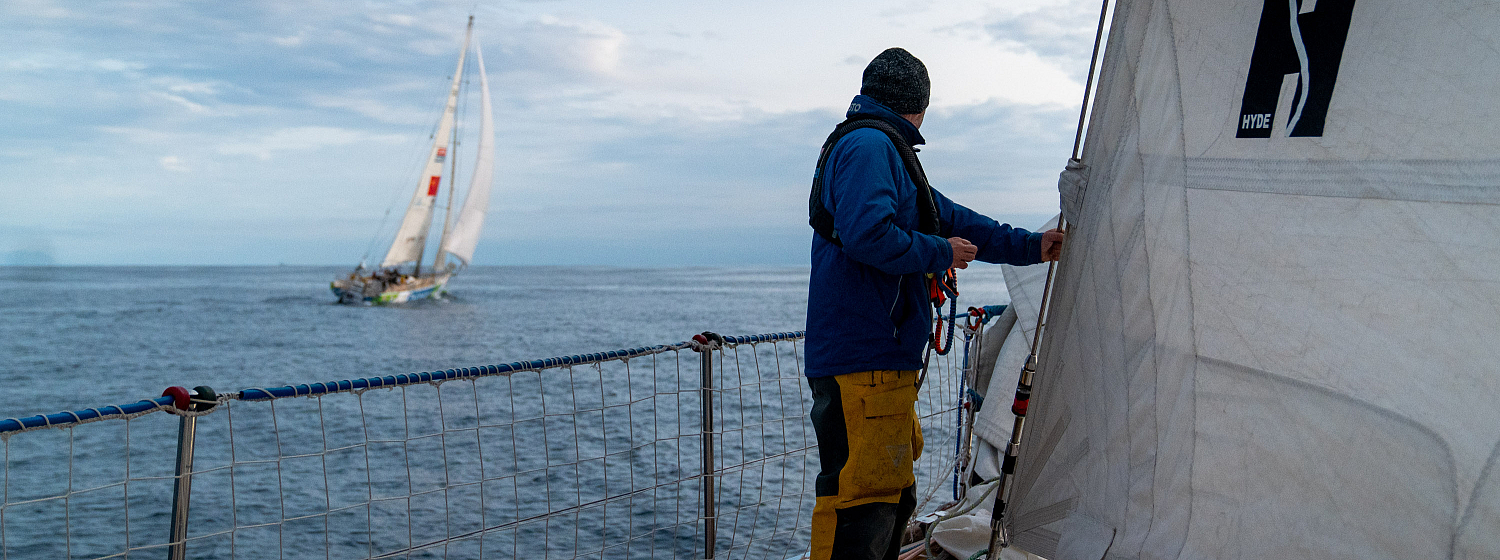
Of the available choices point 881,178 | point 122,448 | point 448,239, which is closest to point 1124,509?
point 881,178

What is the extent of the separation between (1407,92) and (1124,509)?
2.92 feet

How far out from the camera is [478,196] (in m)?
49.3

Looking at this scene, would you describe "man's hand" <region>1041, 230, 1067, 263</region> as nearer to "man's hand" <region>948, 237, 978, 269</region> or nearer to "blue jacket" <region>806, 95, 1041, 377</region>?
"blue jacket" <region>806, 95, 1041, 377</region>

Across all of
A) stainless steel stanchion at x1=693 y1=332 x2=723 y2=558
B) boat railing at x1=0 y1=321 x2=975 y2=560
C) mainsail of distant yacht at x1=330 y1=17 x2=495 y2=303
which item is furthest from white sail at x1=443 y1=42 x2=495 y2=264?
stainless steel stanchion at x1=693 y1=332 x2=723 y2=558

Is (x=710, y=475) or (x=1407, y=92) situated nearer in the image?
(x=1407, y=92)

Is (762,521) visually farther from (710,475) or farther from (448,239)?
(448,239)

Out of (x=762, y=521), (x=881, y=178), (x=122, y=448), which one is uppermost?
(x=881, y=178)

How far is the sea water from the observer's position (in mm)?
10820

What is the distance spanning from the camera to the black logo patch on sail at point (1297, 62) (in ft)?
4.49

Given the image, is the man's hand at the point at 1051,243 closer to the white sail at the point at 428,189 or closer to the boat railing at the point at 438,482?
the boat railing at the point at 438,482

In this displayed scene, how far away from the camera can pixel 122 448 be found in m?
15.6

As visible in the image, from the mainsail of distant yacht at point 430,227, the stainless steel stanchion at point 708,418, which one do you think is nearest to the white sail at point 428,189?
the mainsail of distant yacht at point 430,227

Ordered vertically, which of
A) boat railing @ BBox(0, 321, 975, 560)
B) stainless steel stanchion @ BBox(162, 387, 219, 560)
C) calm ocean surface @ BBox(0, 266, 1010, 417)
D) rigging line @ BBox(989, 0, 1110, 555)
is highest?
rigging line @ BBox(989, 0, 1110, 555)

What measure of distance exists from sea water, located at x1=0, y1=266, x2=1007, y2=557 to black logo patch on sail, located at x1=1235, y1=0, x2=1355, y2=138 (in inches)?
78.2
